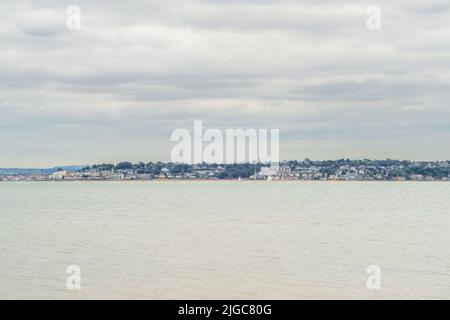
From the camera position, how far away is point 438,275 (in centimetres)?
3350

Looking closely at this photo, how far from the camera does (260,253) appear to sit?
41344 millimetres

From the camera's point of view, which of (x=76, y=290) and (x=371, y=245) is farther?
(x=371, y=245)

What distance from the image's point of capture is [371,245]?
4631 cm

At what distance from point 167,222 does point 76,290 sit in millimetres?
33778

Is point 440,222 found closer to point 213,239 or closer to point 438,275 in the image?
point 213,239

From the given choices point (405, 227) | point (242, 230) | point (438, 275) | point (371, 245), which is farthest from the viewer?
point (405, 227)

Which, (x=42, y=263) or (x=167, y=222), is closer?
(x=42, y=263)

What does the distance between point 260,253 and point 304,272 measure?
7.36m
